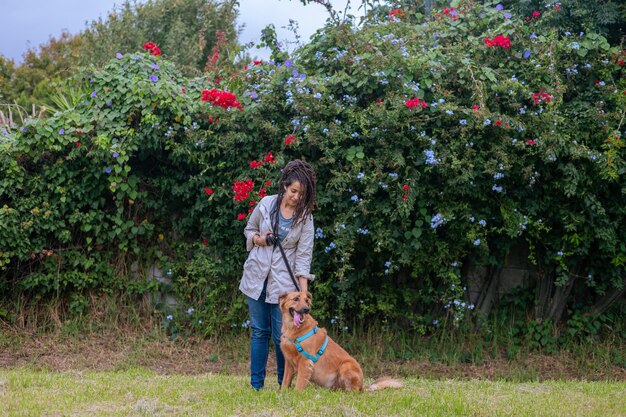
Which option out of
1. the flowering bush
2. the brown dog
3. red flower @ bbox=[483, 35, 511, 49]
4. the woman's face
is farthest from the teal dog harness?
red flower @ bbox=[483, 35, 511, 49]

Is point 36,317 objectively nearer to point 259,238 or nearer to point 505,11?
point 259,238

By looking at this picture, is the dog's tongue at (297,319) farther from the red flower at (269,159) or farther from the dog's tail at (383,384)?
the red flower at (269,159)

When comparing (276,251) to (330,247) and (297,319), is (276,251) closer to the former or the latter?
(297,319)

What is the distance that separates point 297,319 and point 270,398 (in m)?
0.61

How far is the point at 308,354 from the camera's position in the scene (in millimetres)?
5496

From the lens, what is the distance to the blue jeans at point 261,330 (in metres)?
5.72

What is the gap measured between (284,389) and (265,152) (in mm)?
3370

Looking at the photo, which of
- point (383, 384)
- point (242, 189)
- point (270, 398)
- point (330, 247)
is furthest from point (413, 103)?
point (270, 398)

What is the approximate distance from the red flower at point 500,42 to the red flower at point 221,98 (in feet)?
9.50

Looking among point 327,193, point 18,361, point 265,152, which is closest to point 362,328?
point 327,193

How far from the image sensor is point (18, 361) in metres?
8.08

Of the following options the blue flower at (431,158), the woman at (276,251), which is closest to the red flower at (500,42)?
the blue flower at (431,158)

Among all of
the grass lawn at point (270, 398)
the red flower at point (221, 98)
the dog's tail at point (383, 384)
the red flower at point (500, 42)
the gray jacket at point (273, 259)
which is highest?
the red flower at point (500, 42)

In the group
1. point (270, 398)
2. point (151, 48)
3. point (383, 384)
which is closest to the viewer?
point (270, 398)
